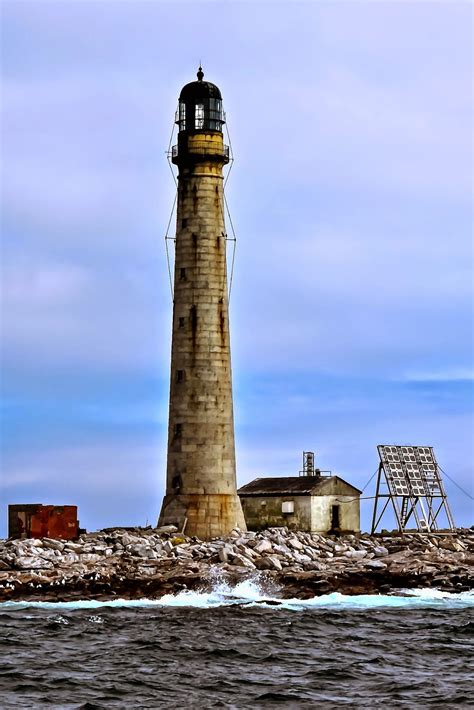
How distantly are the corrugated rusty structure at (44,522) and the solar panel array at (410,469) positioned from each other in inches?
508

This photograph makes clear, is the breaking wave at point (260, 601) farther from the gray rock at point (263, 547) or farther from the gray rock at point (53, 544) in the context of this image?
the gray rock at point (53, 544)

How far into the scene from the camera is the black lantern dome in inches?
1703

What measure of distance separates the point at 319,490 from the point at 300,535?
451cm

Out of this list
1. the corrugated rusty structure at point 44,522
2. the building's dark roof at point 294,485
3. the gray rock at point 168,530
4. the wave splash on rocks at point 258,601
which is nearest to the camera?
the wave splash on rocks at point 258,601

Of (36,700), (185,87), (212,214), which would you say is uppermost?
(185,87)

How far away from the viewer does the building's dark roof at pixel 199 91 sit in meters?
43.5

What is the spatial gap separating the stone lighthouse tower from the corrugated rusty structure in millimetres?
3116

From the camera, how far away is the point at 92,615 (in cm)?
3012

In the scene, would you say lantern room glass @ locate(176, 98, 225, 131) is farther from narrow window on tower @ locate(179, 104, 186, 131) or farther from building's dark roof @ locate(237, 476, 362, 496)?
building's dark roof @ locate(237, 476, 362, 496)

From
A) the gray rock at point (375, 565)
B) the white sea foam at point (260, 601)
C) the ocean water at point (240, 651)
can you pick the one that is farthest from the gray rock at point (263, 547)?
the ocean water at point (240, 651)

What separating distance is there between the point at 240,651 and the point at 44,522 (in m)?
16.6

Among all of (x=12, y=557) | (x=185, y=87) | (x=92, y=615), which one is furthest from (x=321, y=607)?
(x=185, y=87)

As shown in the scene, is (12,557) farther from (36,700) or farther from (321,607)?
(36,700)

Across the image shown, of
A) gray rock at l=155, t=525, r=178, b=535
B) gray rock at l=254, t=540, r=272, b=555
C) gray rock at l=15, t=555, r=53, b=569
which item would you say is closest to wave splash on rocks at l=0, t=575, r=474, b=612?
gray rock at l=15, t=555, r=53, b=569
